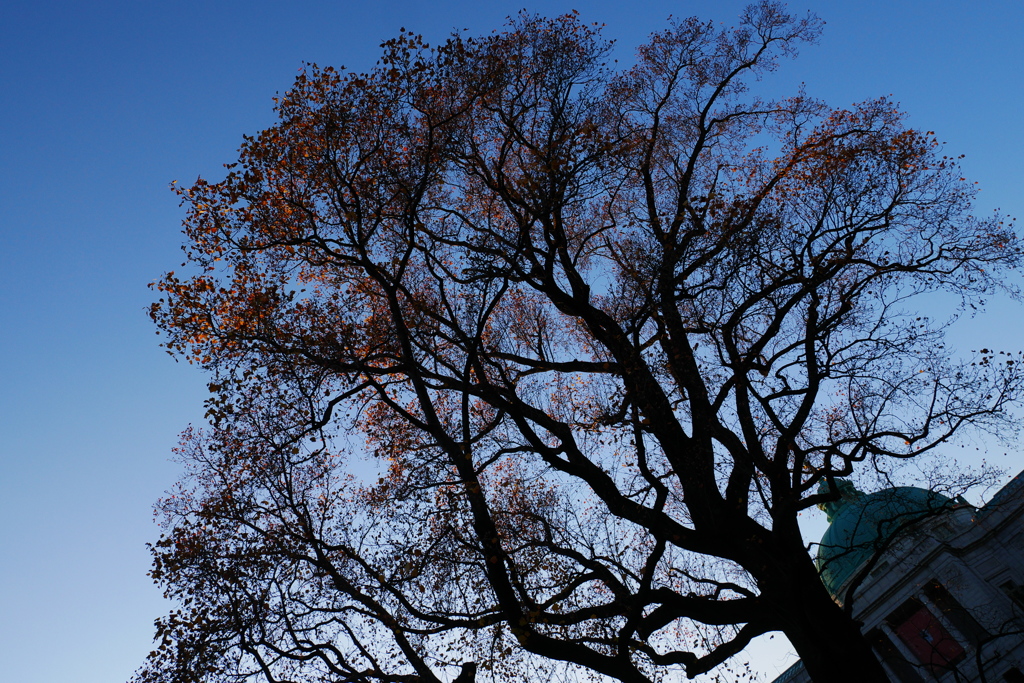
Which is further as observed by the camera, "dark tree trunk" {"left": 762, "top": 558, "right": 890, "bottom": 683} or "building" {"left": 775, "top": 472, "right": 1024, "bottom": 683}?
"building" {"left": 775, "top": 472, "right": 1024, "bottom": 683}

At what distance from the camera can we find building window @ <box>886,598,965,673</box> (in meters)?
23.4

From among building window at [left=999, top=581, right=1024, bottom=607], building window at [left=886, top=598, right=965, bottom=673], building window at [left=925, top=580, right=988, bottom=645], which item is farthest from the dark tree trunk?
building window at [left=886, top=598, right=965, bottom=673]

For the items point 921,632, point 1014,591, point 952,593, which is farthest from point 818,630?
point 921,632

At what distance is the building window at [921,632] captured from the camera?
23406 mm

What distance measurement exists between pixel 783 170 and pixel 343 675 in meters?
14.5

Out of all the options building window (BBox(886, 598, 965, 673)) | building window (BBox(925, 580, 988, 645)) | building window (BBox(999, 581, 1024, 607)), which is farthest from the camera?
building window (BBox(886, 598, 965, 673))

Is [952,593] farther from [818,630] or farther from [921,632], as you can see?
[818,630]

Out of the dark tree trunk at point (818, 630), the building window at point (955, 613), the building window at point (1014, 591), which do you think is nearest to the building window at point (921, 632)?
the building window at point (955, 613)

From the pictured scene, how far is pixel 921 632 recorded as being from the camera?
24031 millimetres

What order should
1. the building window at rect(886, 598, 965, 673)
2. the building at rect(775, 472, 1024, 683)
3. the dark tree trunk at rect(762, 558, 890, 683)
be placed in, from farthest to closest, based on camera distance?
the building window at rect(886, 598, 965, 673), the building at rect(775, 472, 1024, 683), the dark tree trunk at rect(762, 558, 890, 683)

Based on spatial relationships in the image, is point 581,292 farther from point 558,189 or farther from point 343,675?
point 343,675

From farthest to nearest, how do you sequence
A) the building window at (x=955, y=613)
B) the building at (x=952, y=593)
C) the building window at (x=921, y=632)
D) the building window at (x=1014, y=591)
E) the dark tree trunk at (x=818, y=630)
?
the building window at (x=921, y=632), the building window at (x=955, y=613), the building at (x=952, y=593), the building window at (x=1014, y=591), the dark tree trunk at (x=818, y=630)

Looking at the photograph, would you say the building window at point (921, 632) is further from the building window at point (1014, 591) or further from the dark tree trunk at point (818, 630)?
the dark tree trunk at point (818, 630)

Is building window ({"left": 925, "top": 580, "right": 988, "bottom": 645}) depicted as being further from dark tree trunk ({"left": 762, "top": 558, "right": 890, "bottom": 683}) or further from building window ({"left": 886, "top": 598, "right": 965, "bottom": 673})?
dark tree trunk ({"left": 762, "top": 558, "right": 890, "bottom": 683})
